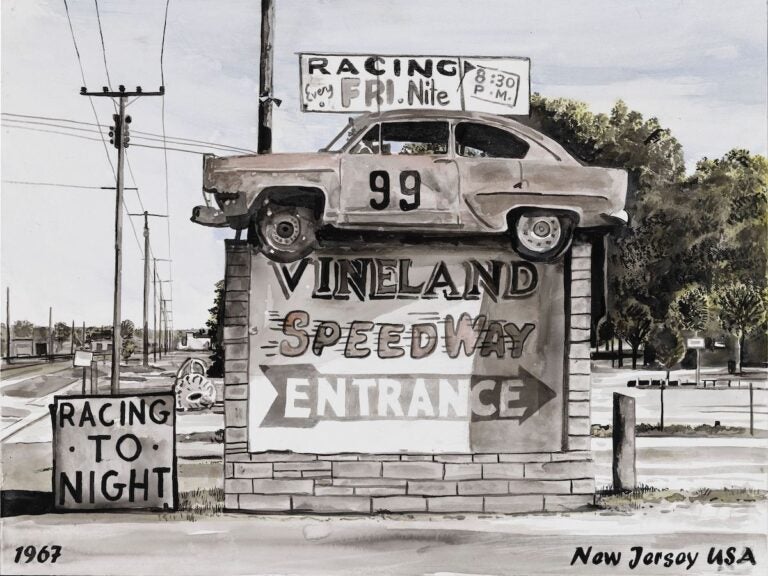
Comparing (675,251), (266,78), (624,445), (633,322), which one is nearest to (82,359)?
(266,78)

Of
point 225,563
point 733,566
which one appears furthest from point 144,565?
point 733,566

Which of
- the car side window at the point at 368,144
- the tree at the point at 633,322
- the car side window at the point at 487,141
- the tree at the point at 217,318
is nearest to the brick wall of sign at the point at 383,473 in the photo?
the tree at the point at 217,318

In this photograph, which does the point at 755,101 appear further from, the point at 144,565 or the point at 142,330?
the point at 142,330

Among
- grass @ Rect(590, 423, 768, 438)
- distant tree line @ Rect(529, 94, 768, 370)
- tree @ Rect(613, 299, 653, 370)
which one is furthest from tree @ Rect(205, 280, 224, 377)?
tree @ Rect(613, 299, 653, 370)

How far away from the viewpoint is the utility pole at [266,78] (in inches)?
345

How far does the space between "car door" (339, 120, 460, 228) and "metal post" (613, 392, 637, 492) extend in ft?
9.37

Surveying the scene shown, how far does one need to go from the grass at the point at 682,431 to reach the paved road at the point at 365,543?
20.4ft

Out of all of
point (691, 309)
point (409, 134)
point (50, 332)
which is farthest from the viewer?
point (691, 309)

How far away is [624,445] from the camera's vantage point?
9523 mm

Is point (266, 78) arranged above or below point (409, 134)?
above

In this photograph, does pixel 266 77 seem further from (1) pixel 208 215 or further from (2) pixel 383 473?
(2) pixel 383 473

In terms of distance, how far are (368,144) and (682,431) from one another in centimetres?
927

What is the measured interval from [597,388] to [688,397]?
6.81 ft

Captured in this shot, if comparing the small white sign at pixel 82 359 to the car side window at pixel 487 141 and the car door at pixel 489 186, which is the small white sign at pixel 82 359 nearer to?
the car door at pixel 489 186
